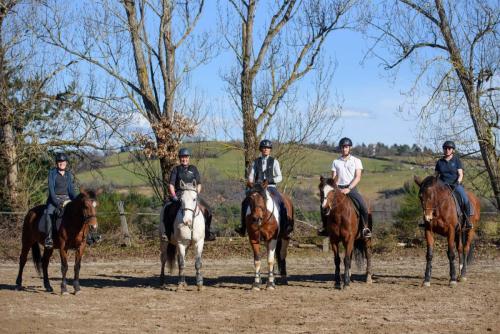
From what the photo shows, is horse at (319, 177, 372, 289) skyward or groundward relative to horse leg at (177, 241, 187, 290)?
skyward

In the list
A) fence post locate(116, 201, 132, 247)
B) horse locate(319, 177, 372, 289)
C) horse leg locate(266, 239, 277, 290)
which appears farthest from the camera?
fence post locate(116, 201, 132, 247)

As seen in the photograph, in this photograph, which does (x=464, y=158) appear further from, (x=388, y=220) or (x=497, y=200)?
(x=388, y=220)

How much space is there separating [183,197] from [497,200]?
36.8 feet

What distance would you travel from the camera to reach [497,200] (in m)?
20.2

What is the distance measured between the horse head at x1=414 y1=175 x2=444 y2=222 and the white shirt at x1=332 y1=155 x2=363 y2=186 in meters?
1.10

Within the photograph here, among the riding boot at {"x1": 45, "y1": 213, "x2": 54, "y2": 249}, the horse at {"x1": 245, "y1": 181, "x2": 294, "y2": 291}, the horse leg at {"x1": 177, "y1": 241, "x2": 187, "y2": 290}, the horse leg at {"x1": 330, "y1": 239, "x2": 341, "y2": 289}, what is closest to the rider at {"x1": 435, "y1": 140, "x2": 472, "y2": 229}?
the horse leg at {"x1": 330, "y1": 239, "x2": 341, "y2": 289}

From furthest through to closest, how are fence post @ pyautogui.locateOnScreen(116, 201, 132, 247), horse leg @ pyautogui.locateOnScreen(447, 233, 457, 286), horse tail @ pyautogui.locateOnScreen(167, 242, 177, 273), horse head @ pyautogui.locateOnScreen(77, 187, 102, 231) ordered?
fence post @ pyautogui.locateOnScreen(116, 201, 132, 247) < horse tail @ pyautogui.locateOnScreen(167, 242, 177, 273) < horse leg @ pyautogui.locateOnScreen(447, 233, 457, 286) < horse head @ pyautogui.locateOnScreen(77, 187, 102, 231)

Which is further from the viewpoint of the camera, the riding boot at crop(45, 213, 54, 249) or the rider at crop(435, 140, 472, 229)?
the rider at crop(435, 140, 472, 229)

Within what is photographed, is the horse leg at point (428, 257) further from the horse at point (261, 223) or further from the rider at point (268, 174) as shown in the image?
the horse at point (261, 223)

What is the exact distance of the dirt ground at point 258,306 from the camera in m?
9.40

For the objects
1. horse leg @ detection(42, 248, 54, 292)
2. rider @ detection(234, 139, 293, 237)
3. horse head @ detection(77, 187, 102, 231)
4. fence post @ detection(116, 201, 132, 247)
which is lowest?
horse leg @ detection(42, 248, 54, 292)

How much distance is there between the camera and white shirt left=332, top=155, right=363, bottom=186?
42.5ft

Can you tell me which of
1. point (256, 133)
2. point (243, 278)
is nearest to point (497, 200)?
point (256, 133)

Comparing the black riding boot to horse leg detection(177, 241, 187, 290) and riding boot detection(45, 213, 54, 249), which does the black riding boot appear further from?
riding boot detection(45, 213, 54, 249)
